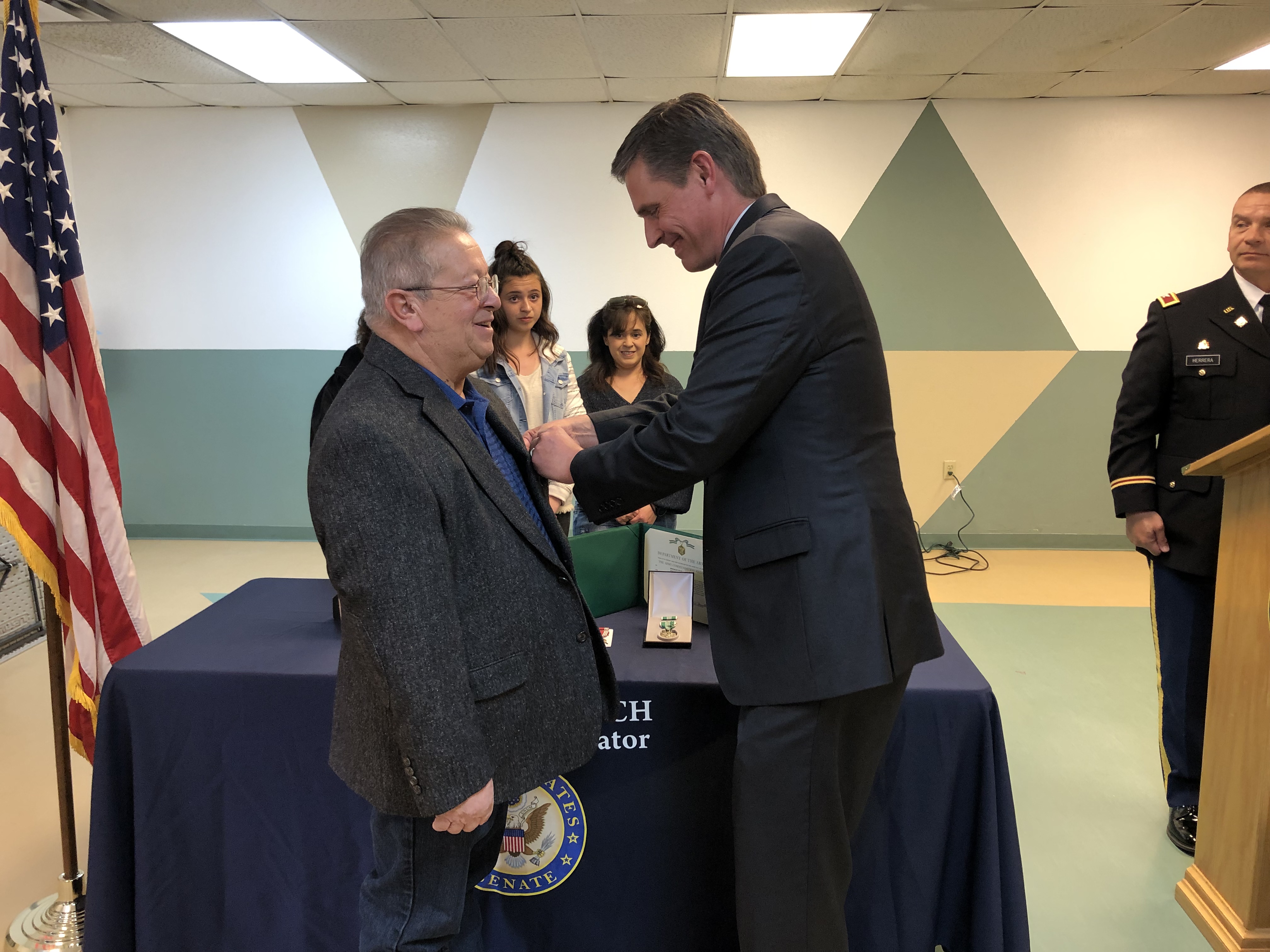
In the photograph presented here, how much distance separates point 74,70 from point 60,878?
4.62m

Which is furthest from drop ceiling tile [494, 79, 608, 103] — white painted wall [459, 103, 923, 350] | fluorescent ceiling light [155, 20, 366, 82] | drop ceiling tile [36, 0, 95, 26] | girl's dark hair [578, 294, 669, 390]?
girl's dark hair [578, 294, 669, 390]

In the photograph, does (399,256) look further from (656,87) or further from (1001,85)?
(1001,85)

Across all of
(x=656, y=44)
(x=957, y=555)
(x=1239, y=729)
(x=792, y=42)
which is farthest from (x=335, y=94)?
(x=1239, y=729)

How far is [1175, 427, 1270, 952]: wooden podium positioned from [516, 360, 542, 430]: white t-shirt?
194 cm

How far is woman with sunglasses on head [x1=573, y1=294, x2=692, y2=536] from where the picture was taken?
10.6 ft

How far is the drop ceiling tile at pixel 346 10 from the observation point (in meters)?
3.80

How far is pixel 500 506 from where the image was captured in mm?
1294

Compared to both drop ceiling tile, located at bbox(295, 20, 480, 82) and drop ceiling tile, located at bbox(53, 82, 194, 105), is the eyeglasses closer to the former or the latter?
drop ceiling tile, located at bbox(295, 20, 480, 82)

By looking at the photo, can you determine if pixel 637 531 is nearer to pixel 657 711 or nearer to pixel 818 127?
pixel 657 711

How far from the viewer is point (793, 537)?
1.31 m

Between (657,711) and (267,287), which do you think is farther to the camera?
(267,287)

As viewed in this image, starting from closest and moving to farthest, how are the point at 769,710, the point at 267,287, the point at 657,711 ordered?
1. the point at 769,710
2. the point at 657,711
3. the point at 267,287

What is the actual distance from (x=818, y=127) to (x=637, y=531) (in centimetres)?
430

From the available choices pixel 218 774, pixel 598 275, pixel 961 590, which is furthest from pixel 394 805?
pixel 598 275
